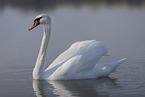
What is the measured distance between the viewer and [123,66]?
9.99 m

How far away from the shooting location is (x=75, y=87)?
8.18 meters

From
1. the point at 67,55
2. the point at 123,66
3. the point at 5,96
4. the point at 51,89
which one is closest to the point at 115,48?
the point at 123,66

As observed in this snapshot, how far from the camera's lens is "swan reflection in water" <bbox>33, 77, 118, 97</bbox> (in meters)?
7.60

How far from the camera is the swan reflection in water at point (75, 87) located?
760 cm

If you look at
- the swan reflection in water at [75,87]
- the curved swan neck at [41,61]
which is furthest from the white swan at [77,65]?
the swan reflection in water at [75,87]

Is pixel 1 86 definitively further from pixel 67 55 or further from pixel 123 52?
pixel 123 52

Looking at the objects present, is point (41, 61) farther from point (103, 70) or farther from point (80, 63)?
point (103, 70)

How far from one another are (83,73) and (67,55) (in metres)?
0.66

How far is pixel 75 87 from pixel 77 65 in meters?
0.63

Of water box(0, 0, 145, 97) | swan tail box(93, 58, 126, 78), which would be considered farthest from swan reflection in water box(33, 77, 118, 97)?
swan tail box(93, 58, 126, 78)

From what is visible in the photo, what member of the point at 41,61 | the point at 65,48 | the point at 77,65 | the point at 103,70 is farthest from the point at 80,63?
the point at 65,48

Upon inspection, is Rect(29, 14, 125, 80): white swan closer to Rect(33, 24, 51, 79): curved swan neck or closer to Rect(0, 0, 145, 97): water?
Rect(33, 24, 51, 79): curved swan neck

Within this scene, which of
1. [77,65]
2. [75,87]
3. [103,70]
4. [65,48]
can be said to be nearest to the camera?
[75,87]

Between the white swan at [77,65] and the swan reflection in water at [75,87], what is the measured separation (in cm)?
16
